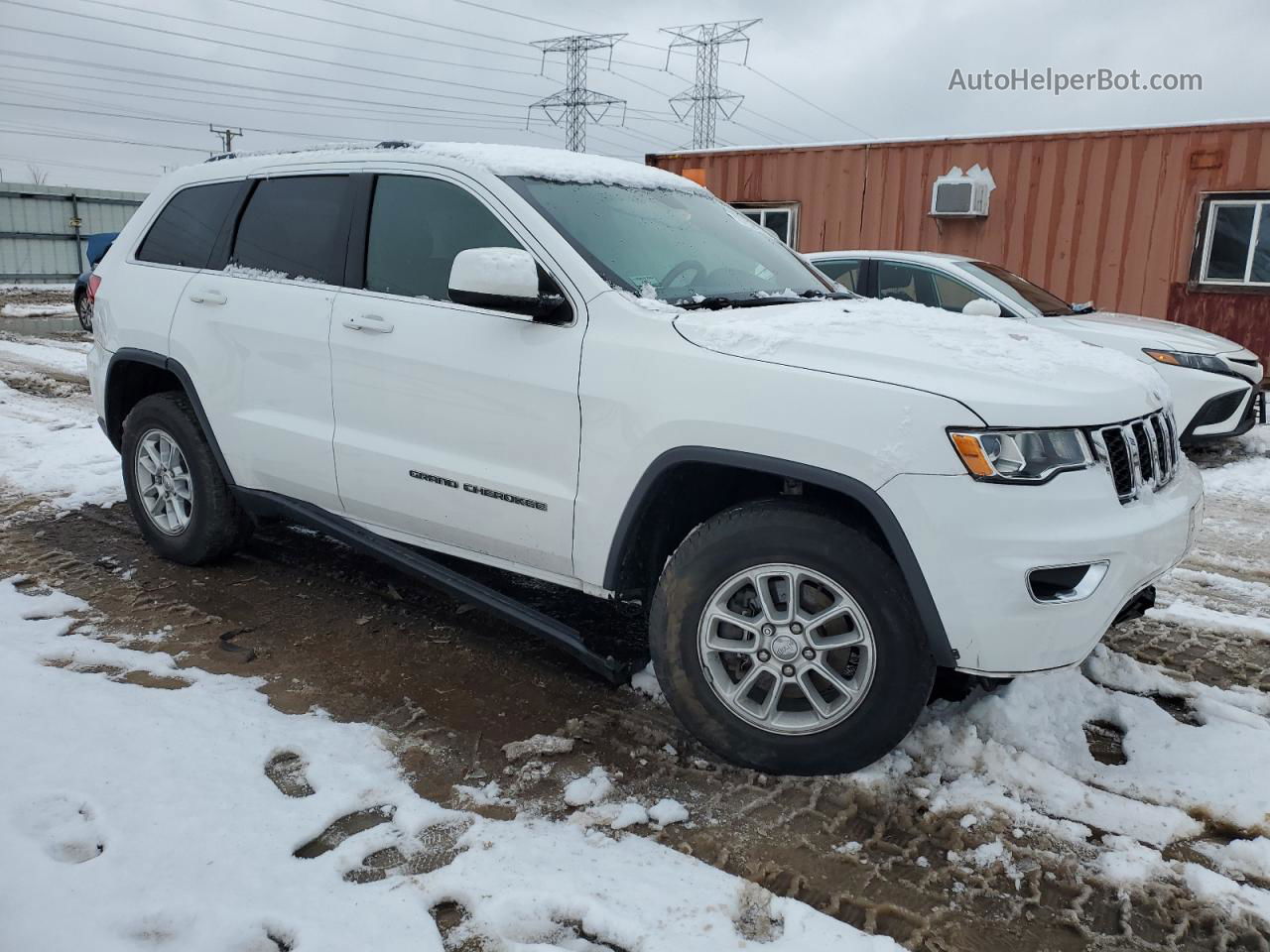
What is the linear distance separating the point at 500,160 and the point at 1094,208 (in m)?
9.74

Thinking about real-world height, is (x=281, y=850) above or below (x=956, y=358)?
below

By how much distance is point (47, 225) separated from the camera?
26781 millimetres

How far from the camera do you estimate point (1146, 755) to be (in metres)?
3.07

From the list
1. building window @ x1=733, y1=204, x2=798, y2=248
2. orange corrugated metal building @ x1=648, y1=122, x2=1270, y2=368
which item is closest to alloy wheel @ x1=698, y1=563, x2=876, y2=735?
orange corrugated metal building @ x1=648, y1=122, x2=1270, y2=368

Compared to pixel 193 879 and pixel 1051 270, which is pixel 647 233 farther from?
pixel 1051 270

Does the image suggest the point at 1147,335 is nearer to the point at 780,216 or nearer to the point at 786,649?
the point at 786,649

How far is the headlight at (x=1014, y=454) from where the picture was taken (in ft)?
8.26

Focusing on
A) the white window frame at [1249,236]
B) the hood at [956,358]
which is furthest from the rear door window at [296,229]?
the white window frame at [1249,236]

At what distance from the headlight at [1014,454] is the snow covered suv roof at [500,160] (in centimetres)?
189

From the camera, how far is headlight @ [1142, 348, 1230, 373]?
7.22m

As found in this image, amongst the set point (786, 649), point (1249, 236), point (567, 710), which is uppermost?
point (1249, 236)

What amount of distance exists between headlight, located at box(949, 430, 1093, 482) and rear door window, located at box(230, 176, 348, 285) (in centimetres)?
250

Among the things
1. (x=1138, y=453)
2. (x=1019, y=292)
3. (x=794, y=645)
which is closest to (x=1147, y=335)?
(x=1019, y=292)

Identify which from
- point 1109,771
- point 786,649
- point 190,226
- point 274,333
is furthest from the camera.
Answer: point 190,226
